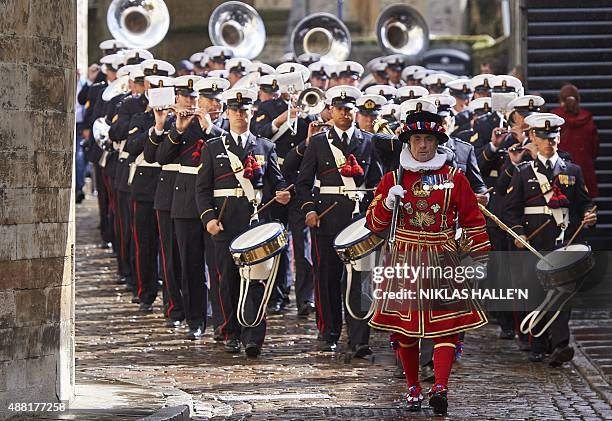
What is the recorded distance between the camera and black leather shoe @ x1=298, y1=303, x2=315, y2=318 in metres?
17.3

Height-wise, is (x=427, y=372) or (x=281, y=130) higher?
(x=281, y=130)

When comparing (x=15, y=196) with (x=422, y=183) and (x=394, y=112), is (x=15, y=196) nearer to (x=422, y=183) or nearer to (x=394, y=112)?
(x=422, y=183)

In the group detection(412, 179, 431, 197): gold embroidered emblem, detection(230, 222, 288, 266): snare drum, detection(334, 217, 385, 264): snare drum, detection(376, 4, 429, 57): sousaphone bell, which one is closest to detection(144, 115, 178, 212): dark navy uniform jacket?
detection(230, 222, 288, 266): snare drum

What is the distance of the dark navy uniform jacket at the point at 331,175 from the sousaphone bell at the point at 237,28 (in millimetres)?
7700

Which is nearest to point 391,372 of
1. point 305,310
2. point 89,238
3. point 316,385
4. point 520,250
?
point 316,385

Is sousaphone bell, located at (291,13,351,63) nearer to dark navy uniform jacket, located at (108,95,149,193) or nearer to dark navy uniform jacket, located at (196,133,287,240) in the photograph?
dark navy uniform jacket, located at (108,95,149,193)

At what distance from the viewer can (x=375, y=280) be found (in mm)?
12992

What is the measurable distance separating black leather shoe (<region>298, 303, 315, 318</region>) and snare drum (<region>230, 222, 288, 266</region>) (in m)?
2.85

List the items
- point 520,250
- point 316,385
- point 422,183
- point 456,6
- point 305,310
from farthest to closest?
point 456,6, point 305,310, point 520,250, point 316,385, point 422,183

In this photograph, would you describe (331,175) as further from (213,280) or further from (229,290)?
(213,280)

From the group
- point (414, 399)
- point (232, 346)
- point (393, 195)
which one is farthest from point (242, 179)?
point (414, 399)

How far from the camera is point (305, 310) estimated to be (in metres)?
17.3

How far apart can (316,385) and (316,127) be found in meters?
2.97

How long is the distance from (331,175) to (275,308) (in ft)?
10.3
